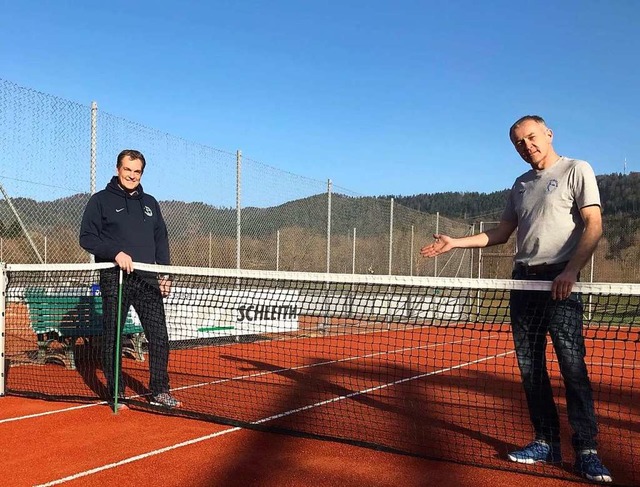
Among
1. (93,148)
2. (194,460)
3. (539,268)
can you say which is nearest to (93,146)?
(93,148)

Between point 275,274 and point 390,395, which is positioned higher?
point 275,274

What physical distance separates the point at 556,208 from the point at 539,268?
0.36m

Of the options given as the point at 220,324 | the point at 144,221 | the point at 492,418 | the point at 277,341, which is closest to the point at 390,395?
the point at 492,418

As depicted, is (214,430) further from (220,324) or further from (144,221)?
(220,324)

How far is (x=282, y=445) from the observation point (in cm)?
402

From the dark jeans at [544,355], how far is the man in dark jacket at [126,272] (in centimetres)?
268

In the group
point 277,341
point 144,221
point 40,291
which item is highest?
point 144,221

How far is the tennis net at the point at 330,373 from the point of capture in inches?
165

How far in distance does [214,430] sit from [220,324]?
193 inches

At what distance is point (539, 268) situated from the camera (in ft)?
11.6

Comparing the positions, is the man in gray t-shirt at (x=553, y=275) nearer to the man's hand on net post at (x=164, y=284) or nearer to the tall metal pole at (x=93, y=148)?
the man's hand on net post at (x=164, y=284)

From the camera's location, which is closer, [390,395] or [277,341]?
[390,395]

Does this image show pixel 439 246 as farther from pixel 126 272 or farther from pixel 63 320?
pixel 63 320

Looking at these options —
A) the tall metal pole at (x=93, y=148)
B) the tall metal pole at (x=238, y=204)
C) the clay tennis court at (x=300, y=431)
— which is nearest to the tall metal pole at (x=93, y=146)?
the tall metal pole at (x=93, y=148)
